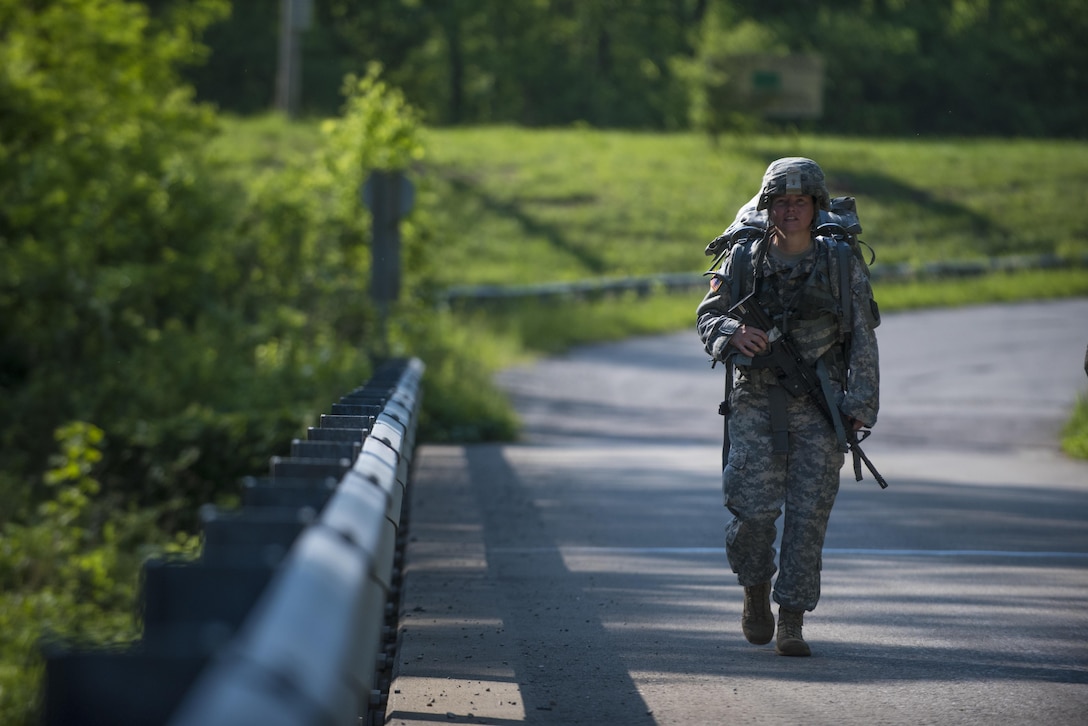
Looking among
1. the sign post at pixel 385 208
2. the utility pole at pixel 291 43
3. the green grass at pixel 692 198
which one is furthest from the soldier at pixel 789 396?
the utility pole at pixel 291 43

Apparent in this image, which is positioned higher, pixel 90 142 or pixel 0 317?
pixel 90 142

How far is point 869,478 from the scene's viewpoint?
12195mm

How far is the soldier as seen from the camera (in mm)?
5902

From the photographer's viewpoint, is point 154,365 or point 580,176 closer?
point 154,365

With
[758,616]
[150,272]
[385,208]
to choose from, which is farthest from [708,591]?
[150,272]

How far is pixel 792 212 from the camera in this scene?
5953 millimetres

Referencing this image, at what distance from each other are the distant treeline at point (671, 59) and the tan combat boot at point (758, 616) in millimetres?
33567

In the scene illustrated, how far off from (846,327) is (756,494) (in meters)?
0.72

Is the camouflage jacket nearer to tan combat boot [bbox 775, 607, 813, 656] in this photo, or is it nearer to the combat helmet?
the combat helmet

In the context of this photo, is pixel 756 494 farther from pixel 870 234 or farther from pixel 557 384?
pixel 870 234

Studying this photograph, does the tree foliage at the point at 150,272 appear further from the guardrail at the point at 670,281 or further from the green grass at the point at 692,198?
the green grass at the point at 692,198

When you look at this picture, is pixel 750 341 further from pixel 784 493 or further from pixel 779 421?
pixel 784 493

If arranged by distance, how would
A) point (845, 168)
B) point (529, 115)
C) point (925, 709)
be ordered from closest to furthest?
1. point (925, 709)
2. point (845, 168)
3. point (529, 115)

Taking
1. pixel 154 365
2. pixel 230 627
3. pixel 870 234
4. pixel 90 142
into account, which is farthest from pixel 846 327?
pixel 870 234
